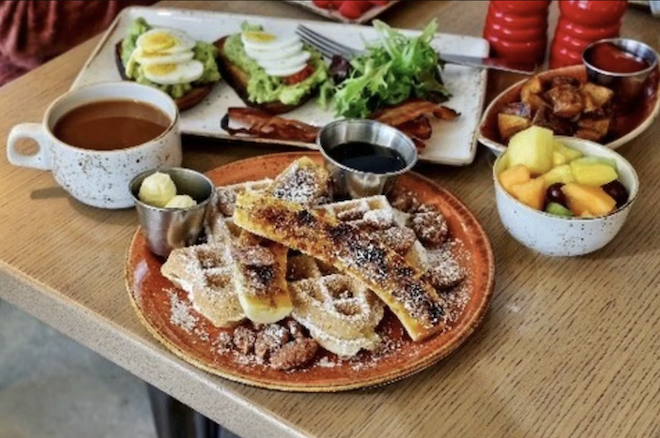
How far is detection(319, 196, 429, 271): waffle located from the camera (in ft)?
3.91

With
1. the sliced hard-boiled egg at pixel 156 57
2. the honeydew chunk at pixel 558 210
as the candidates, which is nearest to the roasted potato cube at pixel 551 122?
the honeydew chunk at pixel 558 210

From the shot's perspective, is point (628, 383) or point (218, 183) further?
point (218, 183)

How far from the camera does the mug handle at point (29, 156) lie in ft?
4.31

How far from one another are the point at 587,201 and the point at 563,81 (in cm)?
36

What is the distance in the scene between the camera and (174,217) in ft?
3.86

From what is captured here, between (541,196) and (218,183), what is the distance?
0.49 metres

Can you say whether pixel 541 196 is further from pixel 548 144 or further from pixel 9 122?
pixel 9 122

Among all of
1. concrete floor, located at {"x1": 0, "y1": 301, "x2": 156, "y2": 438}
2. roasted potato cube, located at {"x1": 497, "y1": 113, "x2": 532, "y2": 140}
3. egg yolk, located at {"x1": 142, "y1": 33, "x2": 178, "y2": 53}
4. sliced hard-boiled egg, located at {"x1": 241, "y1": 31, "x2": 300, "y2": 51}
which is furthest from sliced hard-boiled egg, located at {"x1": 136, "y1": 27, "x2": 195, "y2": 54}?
concrete floor, located at {"x1": 0, "y1": 301, "x2": 156, "y2": 438}

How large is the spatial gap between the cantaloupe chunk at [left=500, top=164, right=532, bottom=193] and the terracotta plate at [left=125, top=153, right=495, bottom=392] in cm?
8

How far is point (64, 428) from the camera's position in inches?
80.4

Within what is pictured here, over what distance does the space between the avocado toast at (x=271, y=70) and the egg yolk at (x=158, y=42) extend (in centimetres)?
13

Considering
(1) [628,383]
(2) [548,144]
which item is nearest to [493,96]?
(2) [548,144]

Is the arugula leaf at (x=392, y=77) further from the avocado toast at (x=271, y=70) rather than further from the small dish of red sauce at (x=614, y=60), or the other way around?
the small dish of red sauce at (x=614, y=60)

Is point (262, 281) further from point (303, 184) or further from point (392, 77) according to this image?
point (392, 77)
